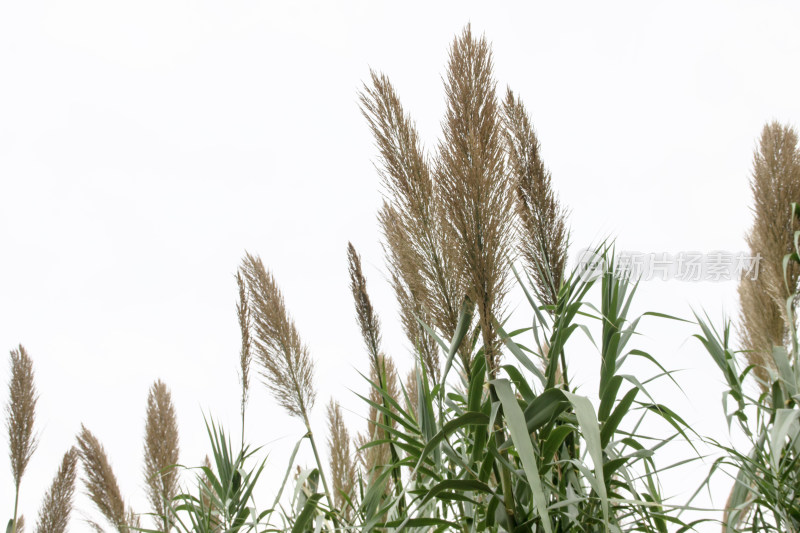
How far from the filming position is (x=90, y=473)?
3.95m

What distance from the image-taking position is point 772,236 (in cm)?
254

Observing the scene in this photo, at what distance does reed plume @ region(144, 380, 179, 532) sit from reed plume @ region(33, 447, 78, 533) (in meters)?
1.21

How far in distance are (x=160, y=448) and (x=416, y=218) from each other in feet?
9.83

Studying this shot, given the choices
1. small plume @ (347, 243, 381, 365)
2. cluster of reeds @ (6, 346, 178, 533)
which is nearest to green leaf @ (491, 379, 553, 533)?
small plume @ (347, 243, 381, 365)

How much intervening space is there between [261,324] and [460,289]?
144cm

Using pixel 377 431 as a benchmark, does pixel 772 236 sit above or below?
above

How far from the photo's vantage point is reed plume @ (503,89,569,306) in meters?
1.88

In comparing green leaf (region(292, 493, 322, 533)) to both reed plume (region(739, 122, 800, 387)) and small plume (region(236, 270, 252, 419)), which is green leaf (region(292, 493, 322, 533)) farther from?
reed plume (region(739, 122, 800, 387))

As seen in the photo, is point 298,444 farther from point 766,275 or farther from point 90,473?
point 90,473

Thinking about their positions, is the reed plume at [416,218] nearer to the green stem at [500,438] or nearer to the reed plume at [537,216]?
the green stem at [500,438]

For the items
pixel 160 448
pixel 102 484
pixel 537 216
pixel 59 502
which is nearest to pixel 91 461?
pixel 102 484

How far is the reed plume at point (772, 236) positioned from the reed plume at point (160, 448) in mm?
3113

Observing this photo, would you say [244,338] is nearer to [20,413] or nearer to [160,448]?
[160,448]

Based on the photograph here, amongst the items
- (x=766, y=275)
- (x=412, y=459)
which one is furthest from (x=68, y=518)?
(x=766, y=275)
